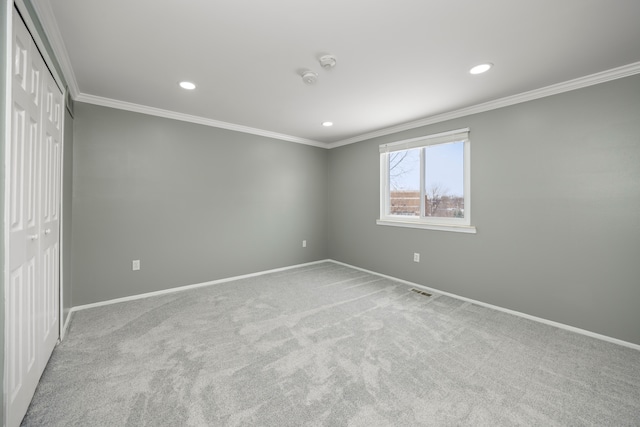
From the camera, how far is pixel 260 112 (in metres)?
3.31

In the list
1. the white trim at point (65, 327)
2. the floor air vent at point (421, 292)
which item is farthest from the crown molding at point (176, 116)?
the floor air vent at point (421, 292)

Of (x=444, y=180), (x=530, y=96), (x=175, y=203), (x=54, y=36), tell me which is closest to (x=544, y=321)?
(x=444, y=180)

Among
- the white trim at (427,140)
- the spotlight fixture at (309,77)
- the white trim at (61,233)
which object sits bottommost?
the white trim at (61,233)

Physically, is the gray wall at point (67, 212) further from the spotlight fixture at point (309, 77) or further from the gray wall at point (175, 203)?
the spotlight fixture at point (309, 77)

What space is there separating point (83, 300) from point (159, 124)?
7.21 feet

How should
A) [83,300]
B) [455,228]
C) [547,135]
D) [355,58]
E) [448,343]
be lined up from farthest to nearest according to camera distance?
1. [455,228]
2. [83,300]
3. [547,135]
4. [448,343]
5. [355,58]

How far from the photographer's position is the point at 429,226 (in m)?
3.54

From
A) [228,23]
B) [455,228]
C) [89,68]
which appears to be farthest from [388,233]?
[89,68]

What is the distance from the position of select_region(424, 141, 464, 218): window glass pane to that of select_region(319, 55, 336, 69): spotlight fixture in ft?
6.74

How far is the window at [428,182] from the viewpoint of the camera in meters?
3.27

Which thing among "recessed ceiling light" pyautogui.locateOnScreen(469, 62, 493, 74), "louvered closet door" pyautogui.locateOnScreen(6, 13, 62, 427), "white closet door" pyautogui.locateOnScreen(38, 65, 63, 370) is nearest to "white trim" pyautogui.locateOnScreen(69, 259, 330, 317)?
"white closet door" pyautogui.locateOnScreen(38, 65, 63, 370)

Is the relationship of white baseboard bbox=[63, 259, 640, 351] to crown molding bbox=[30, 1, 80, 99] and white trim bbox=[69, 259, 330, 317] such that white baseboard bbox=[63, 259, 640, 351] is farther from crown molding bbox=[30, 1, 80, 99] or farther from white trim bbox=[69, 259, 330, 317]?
crown molding bbox=[30, 1, 80, 99]

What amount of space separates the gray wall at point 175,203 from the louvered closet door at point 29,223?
1005 mm

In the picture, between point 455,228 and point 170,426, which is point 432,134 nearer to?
point 455,228
